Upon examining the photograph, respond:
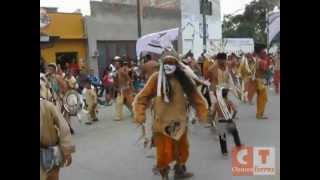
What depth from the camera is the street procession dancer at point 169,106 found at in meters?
5.55

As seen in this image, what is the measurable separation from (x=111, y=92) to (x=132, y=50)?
2.34 m

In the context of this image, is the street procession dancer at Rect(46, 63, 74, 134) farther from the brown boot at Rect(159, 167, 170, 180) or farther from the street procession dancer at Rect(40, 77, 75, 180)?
the street procession dancer at Rect(40, 77, 75, 180)

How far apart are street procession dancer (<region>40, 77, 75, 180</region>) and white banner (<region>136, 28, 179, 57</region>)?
15.8 feet

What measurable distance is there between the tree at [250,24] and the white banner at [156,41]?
3498 millimetres

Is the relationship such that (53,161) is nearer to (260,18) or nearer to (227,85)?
(227,85)

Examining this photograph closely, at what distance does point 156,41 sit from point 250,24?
522 centimetres

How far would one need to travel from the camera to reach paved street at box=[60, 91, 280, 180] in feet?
20.0

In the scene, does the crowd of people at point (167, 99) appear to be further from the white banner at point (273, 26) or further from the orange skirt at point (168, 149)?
the white banner at point (273, 26)

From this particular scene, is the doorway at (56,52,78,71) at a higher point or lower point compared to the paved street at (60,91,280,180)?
higher

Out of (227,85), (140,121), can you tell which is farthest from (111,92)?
(140,121)

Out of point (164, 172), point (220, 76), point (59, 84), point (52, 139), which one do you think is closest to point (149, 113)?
point (164, 172)

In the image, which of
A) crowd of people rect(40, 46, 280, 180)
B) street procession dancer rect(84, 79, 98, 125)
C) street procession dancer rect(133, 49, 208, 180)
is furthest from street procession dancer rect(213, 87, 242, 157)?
street procession dancer rect(84, 79, 98, 125)

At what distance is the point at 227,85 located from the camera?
744 cm
